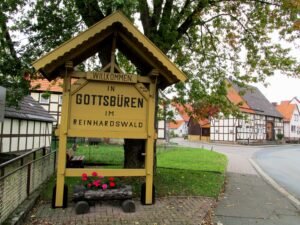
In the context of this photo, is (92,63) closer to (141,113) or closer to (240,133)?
(141,113)

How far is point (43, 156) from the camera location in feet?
35.1

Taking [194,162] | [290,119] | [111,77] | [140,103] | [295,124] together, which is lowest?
[194,162]

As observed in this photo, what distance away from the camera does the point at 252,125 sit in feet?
188

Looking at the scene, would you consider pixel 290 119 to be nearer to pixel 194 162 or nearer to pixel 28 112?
pixel 194 162

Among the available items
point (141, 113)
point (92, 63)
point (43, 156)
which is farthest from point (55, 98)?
point (141, 113)

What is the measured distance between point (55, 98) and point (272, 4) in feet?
97.3

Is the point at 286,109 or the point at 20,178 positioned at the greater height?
the point at 286,109

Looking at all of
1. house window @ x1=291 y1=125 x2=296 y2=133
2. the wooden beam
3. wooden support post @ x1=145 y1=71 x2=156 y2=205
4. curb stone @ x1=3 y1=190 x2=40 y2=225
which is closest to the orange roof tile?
wooden support post @ x1=145 y1=71 x2=156 y2=205

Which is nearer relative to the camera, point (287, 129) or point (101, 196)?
point (101, 196)

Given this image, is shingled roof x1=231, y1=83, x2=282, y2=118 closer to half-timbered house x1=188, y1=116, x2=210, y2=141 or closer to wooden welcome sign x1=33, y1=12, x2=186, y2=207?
half-timbered house x1=188, y1=116, x2=210, y2=141

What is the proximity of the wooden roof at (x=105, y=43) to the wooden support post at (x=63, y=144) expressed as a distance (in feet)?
1.15

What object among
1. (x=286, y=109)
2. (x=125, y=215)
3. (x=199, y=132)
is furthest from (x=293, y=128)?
(x=125, y=215)

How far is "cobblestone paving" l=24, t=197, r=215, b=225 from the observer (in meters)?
7.12

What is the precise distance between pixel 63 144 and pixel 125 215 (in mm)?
1949
